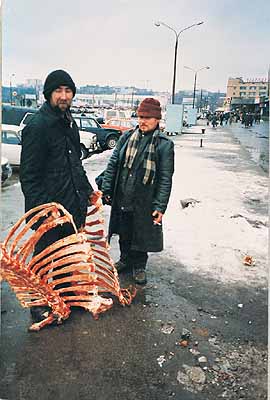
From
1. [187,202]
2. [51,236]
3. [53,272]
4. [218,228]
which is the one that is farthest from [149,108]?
[187,202]

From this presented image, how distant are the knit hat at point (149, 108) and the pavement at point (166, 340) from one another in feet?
4.58

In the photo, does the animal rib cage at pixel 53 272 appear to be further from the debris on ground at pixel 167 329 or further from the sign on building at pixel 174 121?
the sign on building at pixel 174 121

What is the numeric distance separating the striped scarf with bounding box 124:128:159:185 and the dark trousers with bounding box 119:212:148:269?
0.37 meters

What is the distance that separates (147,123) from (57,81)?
86 centimetres

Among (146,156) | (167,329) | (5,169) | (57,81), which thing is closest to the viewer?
(57,81)

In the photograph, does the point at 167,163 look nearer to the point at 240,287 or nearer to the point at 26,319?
the point at 240,287

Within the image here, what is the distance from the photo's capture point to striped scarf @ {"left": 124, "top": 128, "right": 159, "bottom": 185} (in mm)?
3107

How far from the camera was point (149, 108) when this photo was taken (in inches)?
118

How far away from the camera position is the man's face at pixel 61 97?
96.4 inches

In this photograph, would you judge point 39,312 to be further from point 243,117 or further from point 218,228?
point 243,117

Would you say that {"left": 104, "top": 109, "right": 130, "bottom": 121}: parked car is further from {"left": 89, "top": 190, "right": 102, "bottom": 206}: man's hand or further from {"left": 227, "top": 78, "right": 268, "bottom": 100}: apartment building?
{"left": 227, "top": 78, "right": 268, "bottom": 100}: apartment building

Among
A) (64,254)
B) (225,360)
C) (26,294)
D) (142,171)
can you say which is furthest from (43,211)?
(225,360)

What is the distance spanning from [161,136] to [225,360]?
1.62 metres

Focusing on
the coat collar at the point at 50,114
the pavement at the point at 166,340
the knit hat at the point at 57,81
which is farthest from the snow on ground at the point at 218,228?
the knit hat at the point at 57,81
